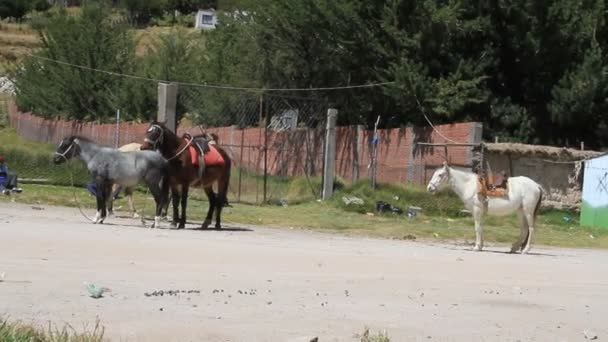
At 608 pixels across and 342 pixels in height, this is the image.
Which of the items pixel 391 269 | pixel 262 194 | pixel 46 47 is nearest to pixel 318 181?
pixel 262 194

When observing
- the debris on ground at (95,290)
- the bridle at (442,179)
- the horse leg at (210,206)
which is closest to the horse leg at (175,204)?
the horse leg at (210,206)

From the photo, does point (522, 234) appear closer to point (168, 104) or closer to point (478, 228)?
point (478, 228)

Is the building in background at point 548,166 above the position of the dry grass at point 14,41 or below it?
below

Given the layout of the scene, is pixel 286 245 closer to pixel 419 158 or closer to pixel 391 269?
pixel 391 269

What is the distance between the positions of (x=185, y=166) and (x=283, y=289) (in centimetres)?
1103

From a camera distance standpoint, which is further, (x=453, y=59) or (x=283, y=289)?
(x=453, y=59)

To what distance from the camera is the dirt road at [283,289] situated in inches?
A: 396

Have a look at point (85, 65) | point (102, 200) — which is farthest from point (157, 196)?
point (85, 65)

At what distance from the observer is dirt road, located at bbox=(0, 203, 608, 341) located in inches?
396

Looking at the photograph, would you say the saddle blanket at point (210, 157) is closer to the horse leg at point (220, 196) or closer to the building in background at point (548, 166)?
the horse leg at point (220, 196)

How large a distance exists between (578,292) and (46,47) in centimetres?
5375

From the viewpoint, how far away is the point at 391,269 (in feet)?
51.8

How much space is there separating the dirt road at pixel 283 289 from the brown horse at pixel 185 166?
3001mm

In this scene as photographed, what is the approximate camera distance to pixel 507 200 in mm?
22766
